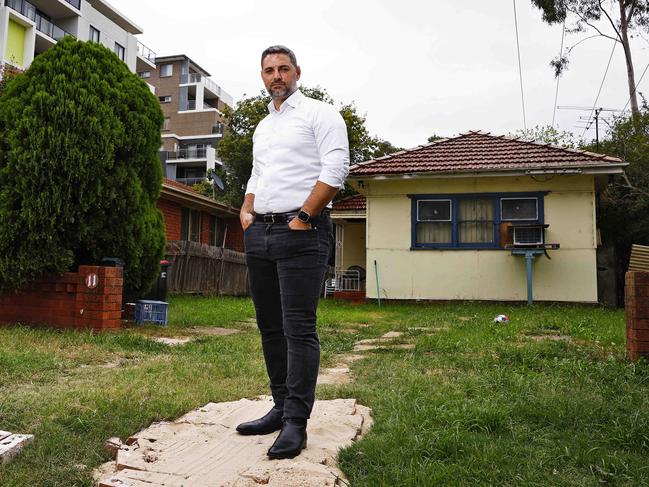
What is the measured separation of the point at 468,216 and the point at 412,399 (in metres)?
9.20

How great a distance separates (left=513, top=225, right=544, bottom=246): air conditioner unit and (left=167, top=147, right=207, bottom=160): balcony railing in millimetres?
43242

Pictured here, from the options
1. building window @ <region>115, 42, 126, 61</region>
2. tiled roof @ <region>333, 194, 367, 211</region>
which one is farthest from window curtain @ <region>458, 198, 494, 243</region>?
Result: building window @ <region>115, 42, 126, 61</region>

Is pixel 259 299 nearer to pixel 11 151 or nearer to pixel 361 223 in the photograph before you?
pixel 11 151

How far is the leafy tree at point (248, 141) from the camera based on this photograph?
84.9ft

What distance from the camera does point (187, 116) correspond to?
179 ft

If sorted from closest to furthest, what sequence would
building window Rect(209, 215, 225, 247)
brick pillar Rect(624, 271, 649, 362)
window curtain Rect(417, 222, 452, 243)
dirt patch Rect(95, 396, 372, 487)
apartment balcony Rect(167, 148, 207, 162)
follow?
dirt patch Rect(95, 396, 372, 487)
brick pillar Rect(624, 271, 649, 362)
window curtain Rect(417, 222, 452, 243)
building window Rect(209, 215, 225, 247)
apartment balcony Rect(167, 148, 207, 162)

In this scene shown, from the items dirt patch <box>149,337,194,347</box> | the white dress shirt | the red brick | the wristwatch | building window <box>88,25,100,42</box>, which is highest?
building window <box>88,25,100,42</box>

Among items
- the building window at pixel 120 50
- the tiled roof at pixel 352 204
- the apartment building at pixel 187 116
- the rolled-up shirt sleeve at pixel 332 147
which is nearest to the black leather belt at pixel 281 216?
the rolled-up shirt sleeve at pixel 332 147

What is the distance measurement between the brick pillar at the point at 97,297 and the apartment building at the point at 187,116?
4557 centimetres

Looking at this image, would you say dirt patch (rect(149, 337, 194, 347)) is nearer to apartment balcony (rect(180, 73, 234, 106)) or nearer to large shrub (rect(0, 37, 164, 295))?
large shrub (rect(0, 37, 164, 295))

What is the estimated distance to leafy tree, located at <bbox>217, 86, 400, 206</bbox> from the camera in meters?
25.9

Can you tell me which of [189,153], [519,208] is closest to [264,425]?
[519,208]

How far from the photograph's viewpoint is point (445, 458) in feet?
7.59

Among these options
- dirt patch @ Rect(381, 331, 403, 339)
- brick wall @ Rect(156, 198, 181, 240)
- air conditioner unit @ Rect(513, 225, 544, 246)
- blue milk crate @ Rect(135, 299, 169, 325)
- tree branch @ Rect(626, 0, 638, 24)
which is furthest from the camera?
tree branch @ Rect(626, 0, 638, 24)
